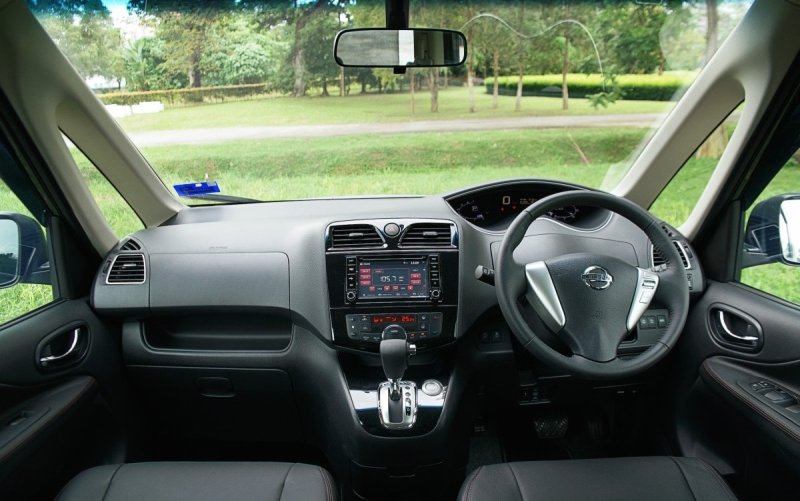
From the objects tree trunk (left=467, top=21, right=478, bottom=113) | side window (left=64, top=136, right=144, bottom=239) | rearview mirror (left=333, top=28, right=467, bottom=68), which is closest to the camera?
rearview mirror (left=333, top=28, right=467, bottom=68)

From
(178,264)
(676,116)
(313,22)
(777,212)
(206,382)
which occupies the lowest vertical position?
(206,382)

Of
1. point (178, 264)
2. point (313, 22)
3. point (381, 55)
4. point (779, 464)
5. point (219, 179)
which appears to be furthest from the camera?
point (219, 179)

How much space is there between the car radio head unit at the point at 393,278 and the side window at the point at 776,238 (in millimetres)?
1468

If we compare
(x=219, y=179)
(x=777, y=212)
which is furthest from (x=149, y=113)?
(x=777, y=212)

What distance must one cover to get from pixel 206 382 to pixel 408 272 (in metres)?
1.17

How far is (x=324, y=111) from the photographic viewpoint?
3.34m

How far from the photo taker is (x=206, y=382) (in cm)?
277

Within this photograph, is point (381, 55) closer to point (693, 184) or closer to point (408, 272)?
point (408, 272)

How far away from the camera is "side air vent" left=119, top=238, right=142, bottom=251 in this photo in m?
2.77

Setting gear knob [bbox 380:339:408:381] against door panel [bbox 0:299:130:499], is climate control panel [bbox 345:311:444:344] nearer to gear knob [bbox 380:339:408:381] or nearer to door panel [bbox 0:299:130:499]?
gear knob [bbox 380:339:408:381]

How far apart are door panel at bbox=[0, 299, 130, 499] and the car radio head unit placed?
4.01ft

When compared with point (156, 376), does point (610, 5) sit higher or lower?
higher

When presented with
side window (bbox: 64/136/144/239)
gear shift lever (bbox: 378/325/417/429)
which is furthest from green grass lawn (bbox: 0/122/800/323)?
gear shift lever (bbox: 378/325/417/429)

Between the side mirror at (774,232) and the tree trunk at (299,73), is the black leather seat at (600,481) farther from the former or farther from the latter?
the tree trunk at (299,73)
